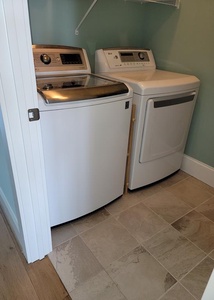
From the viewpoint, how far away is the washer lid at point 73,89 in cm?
111

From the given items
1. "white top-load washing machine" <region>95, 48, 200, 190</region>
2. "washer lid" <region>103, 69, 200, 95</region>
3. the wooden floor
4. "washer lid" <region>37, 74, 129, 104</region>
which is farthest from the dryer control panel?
the wooden floor

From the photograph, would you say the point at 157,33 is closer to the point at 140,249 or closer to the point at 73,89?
the point at 73,89

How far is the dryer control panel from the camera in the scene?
70.2 inches

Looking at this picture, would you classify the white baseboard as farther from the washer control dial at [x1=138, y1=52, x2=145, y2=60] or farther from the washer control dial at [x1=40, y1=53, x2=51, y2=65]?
the washer control dial at [x1=40, y1=53, x2=51, y2=65]

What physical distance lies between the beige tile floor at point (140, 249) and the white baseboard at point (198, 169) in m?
0.18

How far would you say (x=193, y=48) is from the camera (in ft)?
5.93

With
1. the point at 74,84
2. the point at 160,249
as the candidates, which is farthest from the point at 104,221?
the point at 74,84

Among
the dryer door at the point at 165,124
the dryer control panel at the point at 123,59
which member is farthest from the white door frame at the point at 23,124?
the dryer control panel at the point at 123,59

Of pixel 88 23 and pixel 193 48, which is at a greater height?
pixel 88 23

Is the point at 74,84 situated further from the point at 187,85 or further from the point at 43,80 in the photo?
the point at 187,85

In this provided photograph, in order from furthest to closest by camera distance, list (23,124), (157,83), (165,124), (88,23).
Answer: (88,23) < (165,124) < (157,83) < (23,124)

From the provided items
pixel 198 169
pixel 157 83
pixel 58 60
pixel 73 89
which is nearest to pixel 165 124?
pixel 157 83

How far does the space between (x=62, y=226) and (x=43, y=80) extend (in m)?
0.99

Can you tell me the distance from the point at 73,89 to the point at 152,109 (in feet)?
1.95
